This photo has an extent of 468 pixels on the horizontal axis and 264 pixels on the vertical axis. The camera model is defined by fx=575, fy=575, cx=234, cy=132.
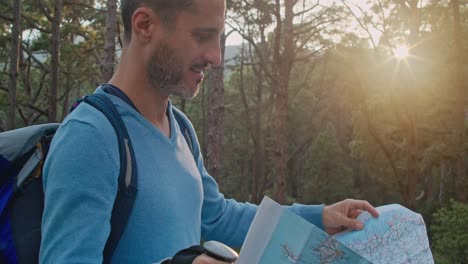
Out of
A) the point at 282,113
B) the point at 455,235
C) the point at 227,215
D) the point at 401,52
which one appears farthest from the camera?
the point at 401,52

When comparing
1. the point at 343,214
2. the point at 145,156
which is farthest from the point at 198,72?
the point at 343,214

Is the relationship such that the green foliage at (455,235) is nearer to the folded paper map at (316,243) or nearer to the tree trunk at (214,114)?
the tree trunk at (214,114)

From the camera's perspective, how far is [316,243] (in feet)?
4.38

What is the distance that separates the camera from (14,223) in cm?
128

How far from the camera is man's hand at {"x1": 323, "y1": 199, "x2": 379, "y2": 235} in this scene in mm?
1791

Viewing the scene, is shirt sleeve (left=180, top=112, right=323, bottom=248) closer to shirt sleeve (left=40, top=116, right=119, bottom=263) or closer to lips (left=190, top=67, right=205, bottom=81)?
lips (left=190, top=67, right=205, bottom=81)

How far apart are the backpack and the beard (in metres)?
0.17

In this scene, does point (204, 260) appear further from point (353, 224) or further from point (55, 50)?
point (55, 50)

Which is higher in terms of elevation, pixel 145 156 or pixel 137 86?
pixel 137 86

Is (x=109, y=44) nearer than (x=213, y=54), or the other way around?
(x=213, y=54)

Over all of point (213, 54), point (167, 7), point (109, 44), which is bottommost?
point (213, 54)

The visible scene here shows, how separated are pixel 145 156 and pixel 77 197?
25 centimetres

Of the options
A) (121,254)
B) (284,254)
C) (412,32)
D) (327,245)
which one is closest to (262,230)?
(284,254)

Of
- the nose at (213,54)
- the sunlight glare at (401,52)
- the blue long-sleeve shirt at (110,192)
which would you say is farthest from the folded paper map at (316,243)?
the sunlight glare at (401,52)
